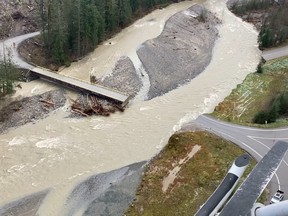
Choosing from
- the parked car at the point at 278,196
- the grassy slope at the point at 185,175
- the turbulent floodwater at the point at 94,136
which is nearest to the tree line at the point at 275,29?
the turbulent floodwater at the point at 94,136

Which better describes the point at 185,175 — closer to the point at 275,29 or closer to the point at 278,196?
the point at 278,196

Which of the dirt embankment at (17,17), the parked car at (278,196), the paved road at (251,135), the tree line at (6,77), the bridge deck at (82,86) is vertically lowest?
Result: the parked car at (278,196)

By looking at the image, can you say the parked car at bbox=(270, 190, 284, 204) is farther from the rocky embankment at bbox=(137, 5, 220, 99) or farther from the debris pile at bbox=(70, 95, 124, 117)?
the rocky embankment at bbox=(137, 5, 220, 99)

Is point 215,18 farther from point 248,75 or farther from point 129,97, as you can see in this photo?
point 129,97

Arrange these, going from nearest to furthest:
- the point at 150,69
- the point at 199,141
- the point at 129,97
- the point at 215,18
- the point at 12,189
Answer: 1. the point at 12,189
2. the point at 199,141
3. the point at 129,97
4. the point at 150,69
5. the point at 215,18

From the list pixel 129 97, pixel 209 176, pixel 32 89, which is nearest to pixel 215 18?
pixel 129 97

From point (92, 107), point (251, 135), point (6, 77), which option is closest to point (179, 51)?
point (92, 107)

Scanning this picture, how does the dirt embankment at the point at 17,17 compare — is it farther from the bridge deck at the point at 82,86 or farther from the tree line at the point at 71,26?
the bridge deck at the point at 82,86

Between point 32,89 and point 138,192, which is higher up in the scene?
point 32,89
